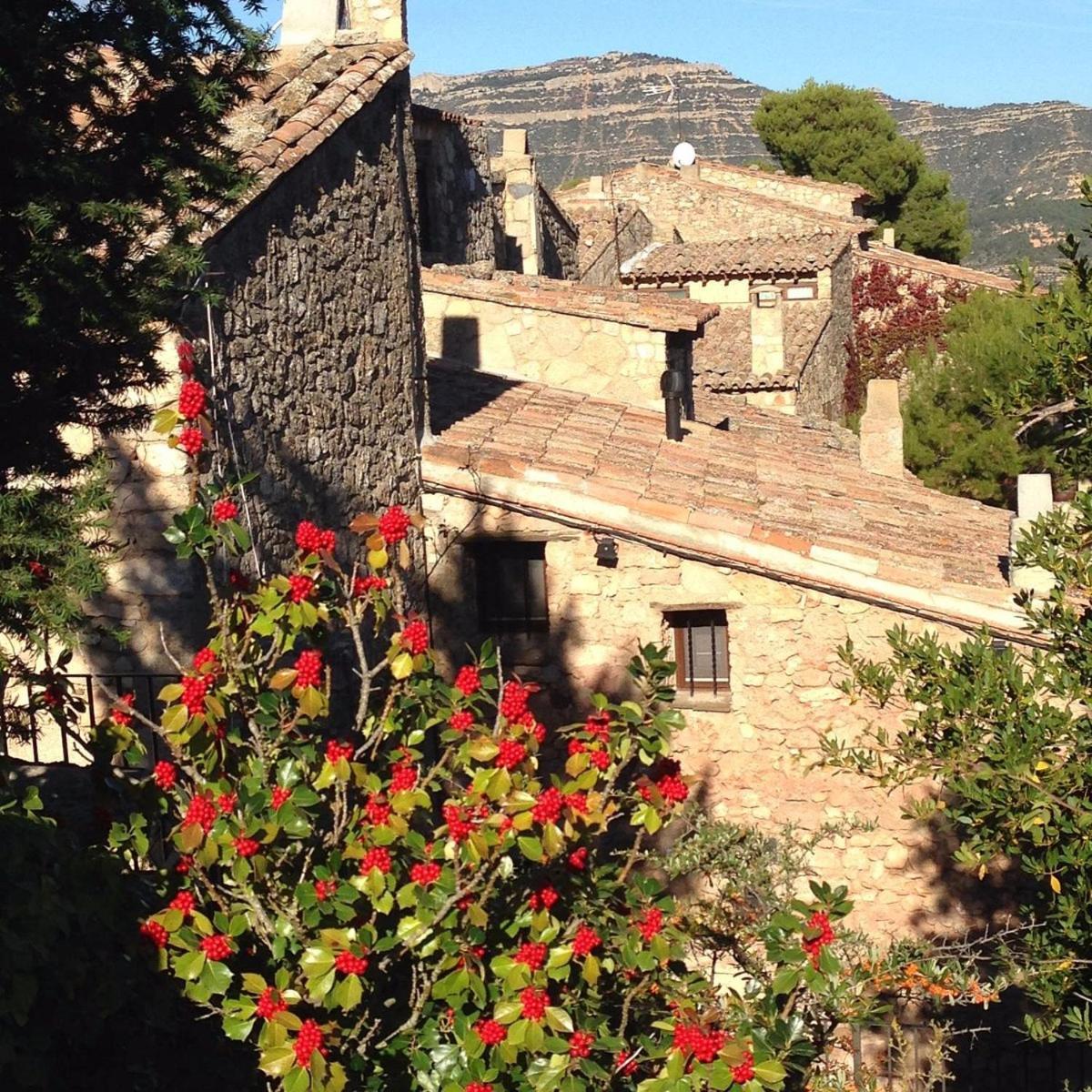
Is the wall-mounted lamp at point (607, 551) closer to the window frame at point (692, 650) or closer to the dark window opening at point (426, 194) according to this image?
the window frame at point (692, 650)

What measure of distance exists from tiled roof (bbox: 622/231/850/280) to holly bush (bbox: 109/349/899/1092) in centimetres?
2202

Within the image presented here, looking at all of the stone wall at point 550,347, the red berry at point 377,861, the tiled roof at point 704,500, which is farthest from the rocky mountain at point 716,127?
the red berry at point 377,861

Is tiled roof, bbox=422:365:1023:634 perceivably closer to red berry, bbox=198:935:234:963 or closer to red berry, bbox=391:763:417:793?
red berry, bbox=391:763:417:793

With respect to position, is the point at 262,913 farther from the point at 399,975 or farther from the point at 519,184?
the point at 519,184

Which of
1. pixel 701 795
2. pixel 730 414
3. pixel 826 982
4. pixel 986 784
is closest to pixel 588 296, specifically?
pixel 730 414

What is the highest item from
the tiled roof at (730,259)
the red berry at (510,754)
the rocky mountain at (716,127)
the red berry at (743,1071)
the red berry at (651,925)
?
the red berry at (510,754)

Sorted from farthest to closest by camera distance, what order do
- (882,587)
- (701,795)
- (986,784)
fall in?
1. (701,795)
2. (882,587)
3. (986,784)

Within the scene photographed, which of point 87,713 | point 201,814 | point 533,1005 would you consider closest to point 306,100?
point 87,713

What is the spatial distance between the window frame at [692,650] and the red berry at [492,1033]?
16.7ft

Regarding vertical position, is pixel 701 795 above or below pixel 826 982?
below

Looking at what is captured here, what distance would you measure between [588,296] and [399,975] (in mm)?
8555

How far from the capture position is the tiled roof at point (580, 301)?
13.1 metres

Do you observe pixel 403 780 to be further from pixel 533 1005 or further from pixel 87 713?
pixel 87 713

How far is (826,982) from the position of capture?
5.36 m
